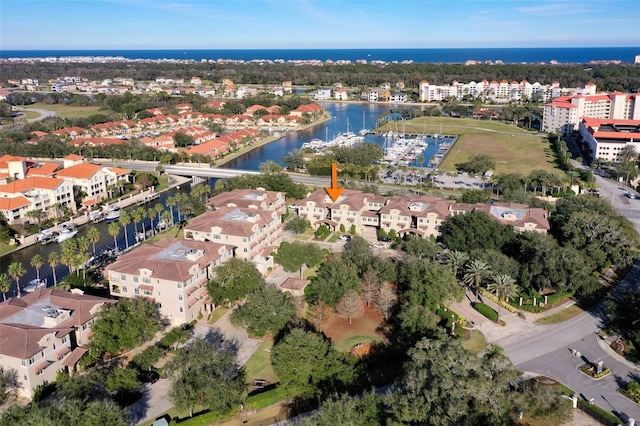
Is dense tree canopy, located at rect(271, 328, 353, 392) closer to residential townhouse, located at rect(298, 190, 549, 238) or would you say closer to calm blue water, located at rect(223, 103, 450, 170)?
residential townhouse, located at rect(298, 190, 549, 238)

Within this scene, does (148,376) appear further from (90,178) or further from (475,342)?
(90,178)

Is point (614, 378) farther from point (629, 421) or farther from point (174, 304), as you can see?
point (174, 304)

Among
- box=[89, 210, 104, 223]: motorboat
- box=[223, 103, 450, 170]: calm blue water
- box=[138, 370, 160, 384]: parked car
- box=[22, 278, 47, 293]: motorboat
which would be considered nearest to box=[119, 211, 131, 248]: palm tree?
box=[89, 210, 104, 223]: motorboat

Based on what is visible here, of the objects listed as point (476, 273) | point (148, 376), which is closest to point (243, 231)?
point (148, 376)

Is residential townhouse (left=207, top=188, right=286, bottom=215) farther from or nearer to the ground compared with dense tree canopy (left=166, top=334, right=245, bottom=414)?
farther from the ground

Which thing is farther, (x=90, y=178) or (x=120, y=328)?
(x=90, y=178)

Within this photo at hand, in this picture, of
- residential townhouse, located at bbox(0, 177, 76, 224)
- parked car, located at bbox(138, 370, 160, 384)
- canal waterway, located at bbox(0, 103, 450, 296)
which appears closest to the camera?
parked car, located at bbox(138, 370, 160, 384)
